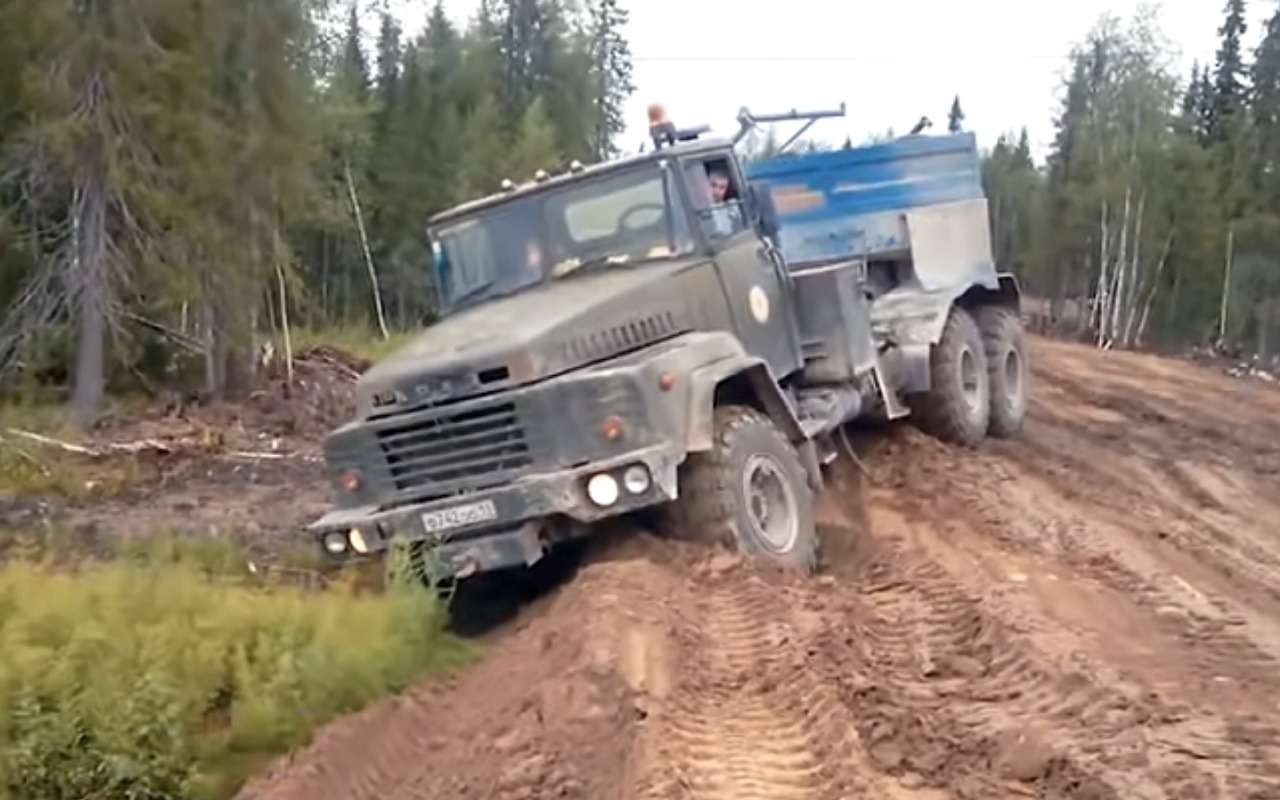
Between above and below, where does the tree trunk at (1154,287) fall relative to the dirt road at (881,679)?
below

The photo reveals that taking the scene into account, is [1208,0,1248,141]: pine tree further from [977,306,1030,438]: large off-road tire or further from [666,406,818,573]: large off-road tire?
[666,406,818,573]: large off-road tire

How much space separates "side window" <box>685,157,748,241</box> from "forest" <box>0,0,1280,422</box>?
399cm

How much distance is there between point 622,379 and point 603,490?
1.74 ft

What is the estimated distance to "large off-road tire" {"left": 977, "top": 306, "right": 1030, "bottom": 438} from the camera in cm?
1308

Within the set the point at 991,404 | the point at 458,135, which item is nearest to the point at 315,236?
the point at 458,135

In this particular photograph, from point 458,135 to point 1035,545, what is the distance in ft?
116

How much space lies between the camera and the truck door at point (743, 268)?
920cm

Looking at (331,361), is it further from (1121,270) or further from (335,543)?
(1121,270)

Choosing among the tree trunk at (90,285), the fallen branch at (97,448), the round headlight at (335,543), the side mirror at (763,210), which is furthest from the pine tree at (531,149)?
the round headlight at (335,543)

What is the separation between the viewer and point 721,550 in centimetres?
788

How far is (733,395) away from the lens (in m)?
8.91

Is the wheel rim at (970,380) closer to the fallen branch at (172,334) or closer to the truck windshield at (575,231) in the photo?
the truck windshield at (575,231)

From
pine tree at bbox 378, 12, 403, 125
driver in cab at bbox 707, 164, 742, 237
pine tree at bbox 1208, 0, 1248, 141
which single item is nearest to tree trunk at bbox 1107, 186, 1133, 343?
pine tree at bbox 1208, 0, 1248, 141

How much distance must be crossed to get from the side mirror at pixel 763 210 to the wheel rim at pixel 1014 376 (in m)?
4.09
